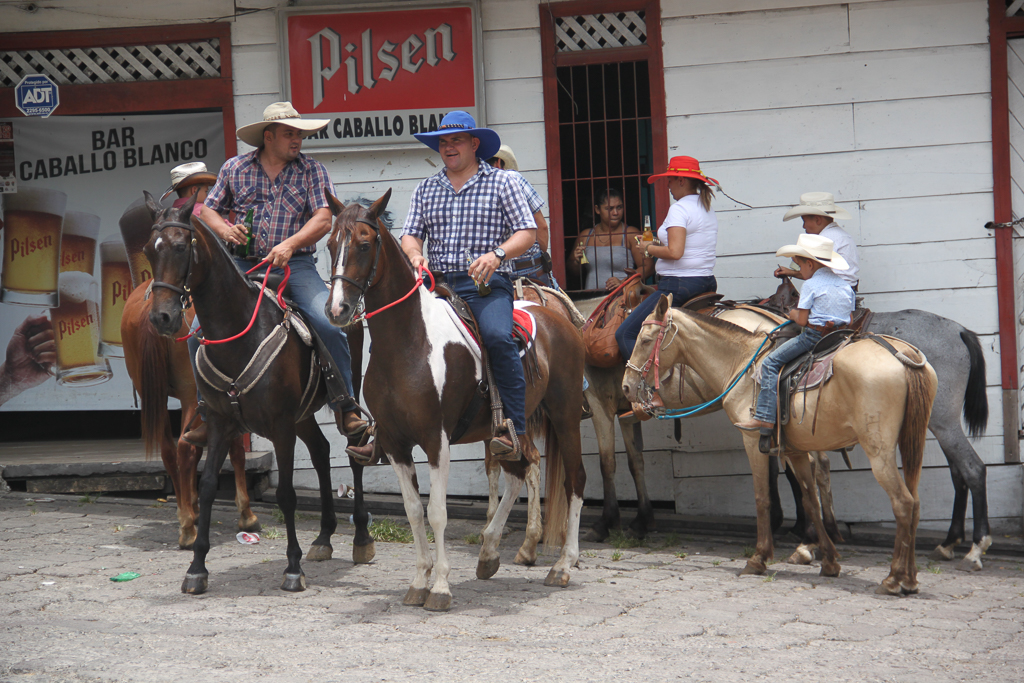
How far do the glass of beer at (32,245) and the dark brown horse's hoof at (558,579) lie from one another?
20.9 feet

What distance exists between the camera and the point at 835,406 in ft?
19.5

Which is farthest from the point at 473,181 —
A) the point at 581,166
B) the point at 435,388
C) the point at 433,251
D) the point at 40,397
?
the point at 40,397

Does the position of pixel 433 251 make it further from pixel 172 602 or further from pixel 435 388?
pixel 172 602

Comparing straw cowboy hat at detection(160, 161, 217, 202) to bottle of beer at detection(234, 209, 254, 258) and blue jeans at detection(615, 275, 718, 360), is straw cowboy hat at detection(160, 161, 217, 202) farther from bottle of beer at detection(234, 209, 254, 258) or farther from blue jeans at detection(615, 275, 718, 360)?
blue jeans at detection(615, 275, 718, 360)

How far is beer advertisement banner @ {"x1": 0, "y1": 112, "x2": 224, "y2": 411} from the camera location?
30.3ft

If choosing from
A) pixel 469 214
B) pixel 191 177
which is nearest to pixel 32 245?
pixel 191 177

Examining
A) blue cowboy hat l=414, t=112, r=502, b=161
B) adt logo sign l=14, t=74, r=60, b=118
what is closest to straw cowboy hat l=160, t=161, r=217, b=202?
blue cowboy hat l=414, t=112, r=502, b=161

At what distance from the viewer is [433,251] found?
571cm

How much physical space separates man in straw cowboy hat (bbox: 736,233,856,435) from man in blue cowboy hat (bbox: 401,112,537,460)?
184 centimetres

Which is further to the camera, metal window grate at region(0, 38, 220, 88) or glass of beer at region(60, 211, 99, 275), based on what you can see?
glass of beer at region(60, 211, 99, 275)

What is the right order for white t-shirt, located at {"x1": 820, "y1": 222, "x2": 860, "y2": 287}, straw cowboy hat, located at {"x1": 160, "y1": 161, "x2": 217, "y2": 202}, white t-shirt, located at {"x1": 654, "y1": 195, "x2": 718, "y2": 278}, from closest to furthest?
straw cowboy hat, located at {"x1": 160, "y1": 161, "x2": 217, "y2": 202} → white t-shirt, located at {"x1": 820, "y1": 222, "x2": 860, "y2": 287} → white t-shirt, located at {"x1": 654, "y1": 195, "x2": 718, "y2": 278}

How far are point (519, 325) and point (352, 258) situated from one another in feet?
4.18

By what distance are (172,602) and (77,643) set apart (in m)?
0.79

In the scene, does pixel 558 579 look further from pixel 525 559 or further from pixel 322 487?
pixel 322 487
